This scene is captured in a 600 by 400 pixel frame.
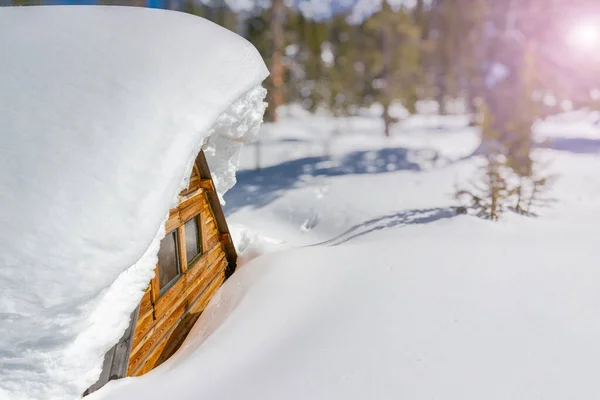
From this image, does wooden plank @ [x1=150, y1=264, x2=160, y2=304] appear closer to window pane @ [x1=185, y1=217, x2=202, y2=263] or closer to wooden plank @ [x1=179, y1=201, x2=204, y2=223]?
wooden plank @ [x1=179, y1=201, x2=204, y2=223]

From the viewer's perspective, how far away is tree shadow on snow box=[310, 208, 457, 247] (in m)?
7.88

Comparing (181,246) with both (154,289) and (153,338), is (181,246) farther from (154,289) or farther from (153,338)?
(153,338)

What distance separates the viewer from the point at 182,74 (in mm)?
3586

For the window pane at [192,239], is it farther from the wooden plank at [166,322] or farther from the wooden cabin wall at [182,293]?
the wooden plank at [166,322]

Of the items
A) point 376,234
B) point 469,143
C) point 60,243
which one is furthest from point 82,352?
point 469,143

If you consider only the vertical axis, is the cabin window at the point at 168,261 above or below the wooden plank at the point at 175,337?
above

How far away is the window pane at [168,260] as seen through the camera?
3.92 metres

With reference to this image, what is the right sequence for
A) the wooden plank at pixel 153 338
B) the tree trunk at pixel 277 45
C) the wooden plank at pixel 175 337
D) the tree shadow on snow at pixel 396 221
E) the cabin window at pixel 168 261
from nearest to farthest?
the wooden plank at pixel 153 338
the wooden plank at pixel 175 337
the cabin window at pixel 168 261
the tree shadow on snow at pixel 396 221
the tree trunk at pixel 277 45

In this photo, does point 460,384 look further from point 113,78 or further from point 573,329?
point 113,78

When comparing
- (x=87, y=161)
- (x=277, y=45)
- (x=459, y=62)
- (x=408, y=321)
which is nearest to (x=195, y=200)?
(x=87, y=161)

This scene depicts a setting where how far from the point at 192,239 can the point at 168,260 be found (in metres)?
0.71

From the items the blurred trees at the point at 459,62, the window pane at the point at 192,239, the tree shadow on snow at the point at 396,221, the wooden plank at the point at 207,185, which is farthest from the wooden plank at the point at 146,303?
the blurred trees at the point at 459,62

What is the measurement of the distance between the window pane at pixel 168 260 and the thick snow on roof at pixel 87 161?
2.98 ft

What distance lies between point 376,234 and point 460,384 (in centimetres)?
455
